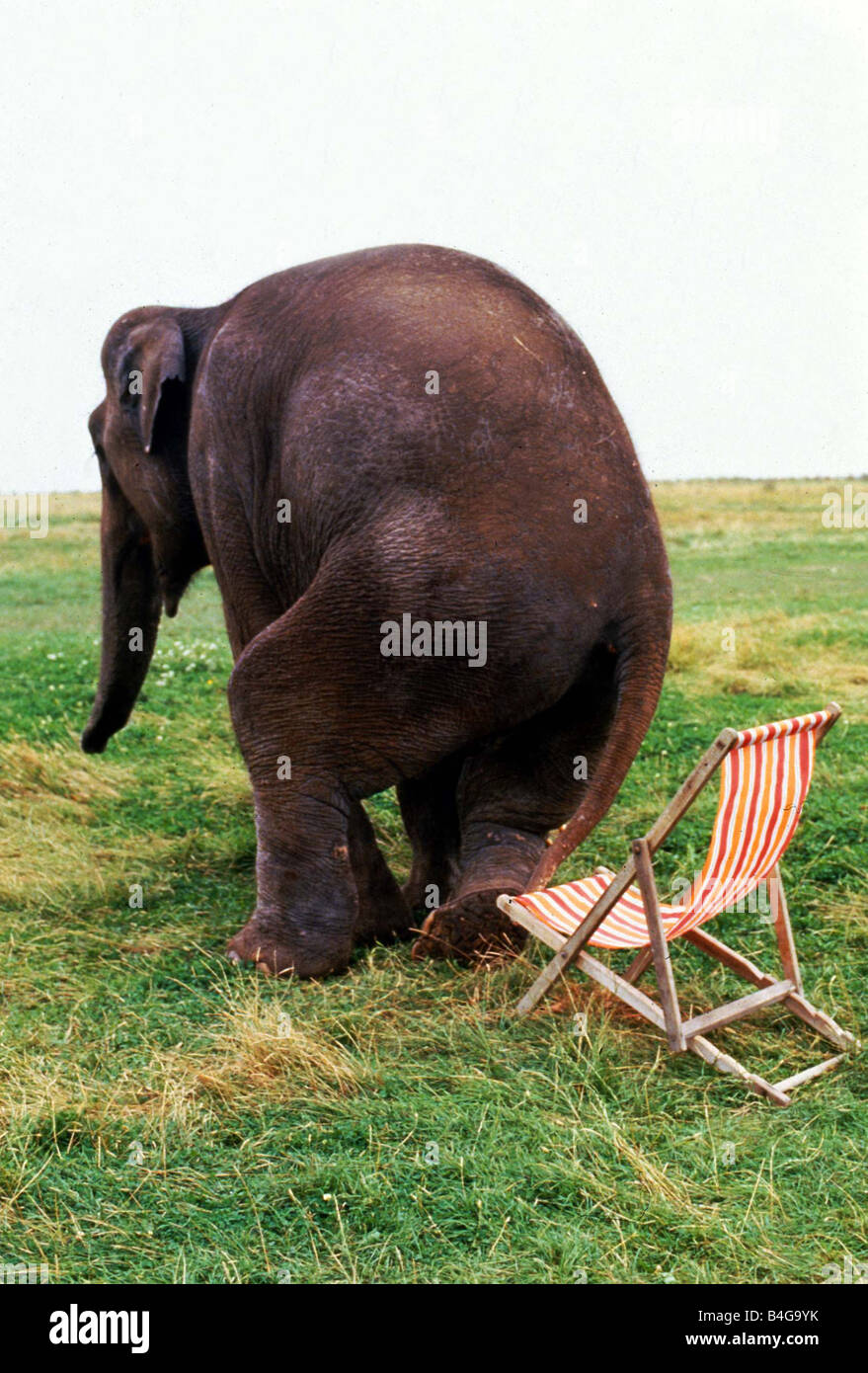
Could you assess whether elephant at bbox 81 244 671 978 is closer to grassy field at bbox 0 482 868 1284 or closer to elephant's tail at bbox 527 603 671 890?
elephant's tail at bbox 527 603 671 890

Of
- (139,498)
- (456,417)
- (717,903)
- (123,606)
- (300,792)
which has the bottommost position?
(717,903)

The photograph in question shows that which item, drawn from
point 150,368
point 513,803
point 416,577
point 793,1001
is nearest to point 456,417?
point 416,577

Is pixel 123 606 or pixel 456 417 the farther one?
pixel 123 606

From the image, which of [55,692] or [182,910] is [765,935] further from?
[55,692]

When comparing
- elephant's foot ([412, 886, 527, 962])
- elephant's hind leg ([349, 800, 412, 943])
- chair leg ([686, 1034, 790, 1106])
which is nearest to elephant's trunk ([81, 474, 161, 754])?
elephant's hind leg ([349, 800, 412, 943])

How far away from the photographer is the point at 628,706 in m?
5.65

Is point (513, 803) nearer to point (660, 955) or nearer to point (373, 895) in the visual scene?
point (373, 895)

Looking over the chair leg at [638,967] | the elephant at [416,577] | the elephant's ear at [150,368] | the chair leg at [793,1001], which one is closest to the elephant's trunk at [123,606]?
the elephant's ear at [150,368]

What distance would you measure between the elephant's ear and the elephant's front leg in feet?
4.95

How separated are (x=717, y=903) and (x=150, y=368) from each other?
356cm

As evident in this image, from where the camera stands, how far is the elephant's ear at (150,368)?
22.1 feet

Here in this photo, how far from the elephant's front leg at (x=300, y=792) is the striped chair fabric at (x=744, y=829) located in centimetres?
91

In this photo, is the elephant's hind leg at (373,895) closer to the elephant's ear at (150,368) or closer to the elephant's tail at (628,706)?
the elephant's tail at (628,706)

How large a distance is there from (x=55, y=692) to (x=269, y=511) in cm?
544
